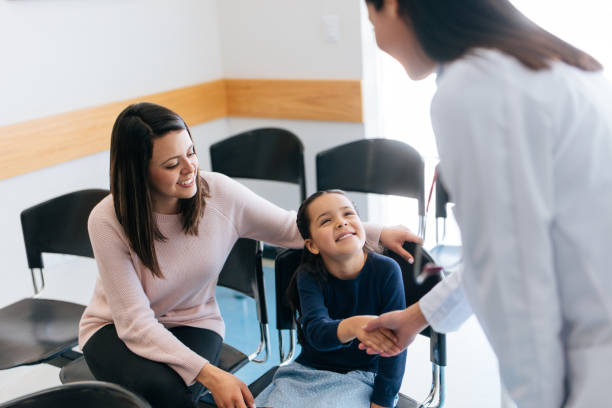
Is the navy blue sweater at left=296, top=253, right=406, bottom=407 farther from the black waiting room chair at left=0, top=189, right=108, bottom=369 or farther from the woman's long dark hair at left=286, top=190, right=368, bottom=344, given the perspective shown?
the black waiting room chair at left=0, top=189, right=108, bottom=369

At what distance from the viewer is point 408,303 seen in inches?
71.0

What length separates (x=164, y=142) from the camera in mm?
1692

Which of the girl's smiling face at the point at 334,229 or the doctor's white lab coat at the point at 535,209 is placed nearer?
the doctor's white lab coat at the point at 535,209

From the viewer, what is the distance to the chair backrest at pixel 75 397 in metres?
1.18

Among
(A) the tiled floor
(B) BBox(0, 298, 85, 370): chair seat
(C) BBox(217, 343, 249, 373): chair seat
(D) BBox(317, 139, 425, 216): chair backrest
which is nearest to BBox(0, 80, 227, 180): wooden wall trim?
(A) the tiled floor

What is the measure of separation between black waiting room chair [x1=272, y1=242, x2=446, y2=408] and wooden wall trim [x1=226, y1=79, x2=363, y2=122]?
73.7 inches

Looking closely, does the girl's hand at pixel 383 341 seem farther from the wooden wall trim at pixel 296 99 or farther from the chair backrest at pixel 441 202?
the wooden wall trim at pixel 296 99

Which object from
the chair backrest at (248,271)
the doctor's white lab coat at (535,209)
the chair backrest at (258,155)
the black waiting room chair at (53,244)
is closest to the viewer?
the doctor's white lab coat at (535,209)

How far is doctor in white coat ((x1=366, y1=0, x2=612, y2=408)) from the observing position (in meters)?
0.80

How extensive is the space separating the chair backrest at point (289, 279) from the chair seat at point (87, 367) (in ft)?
0.67

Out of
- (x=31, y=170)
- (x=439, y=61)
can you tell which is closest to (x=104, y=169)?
(x=31, y=170)

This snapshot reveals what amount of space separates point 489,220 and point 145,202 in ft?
3.75

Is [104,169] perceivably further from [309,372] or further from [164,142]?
[309,372]

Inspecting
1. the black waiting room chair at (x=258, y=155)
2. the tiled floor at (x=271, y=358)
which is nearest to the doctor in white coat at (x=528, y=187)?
the tiled floor at (x=271, y=358)
